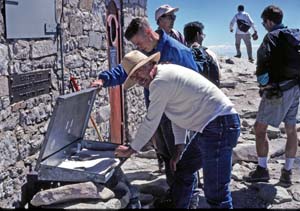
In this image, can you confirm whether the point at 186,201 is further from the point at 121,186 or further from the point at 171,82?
the point at 171,82

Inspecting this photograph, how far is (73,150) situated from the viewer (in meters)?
3.82

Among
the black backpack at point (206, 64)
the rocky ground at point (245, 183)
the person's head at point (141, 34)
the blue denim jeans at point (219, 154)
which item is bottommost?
the rocky ground at point (245, 183)

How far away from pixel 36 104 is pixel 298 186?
3145mm

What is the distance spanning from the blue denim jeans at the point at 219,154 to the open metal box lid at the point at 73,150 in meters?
0.71

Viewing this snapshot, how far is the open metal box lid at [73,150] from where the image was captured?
3.24m

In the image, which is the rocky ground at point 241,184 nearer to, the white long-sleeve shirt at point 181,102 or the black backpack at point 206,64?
the white long-sleeve shirt at point 181,102

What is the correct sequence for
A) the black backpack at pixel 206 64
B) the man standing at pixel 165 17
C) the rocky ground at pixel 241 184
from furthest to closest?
the man standing at pixel 165 17
the black backpack at pixel 206 64
the rocky ground at pixel 241 184

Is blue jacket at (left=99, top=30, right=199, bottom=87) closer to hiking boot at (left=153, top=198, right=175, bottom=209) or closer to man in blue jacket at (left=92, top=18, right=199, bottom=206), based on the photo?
man in blue jacket at (left=92, top=18, right=199, bottom=206)

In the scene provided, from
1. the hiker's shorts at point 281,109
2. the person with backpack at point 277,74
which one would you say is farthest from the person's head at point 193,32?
the hiker's shorts at point 281,109

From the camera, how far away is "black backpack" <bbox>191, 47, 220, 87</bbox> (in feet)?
Answer: 16.5

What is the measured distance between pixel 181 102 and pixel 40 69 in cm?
194

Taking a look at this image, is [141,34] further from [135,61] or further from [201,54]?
[201,54]

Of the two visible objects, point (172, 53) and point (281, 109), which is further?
point (281, 109)

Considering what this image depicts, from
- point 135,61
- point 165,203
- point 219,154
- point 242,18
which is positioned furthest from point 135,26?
point 242,18
